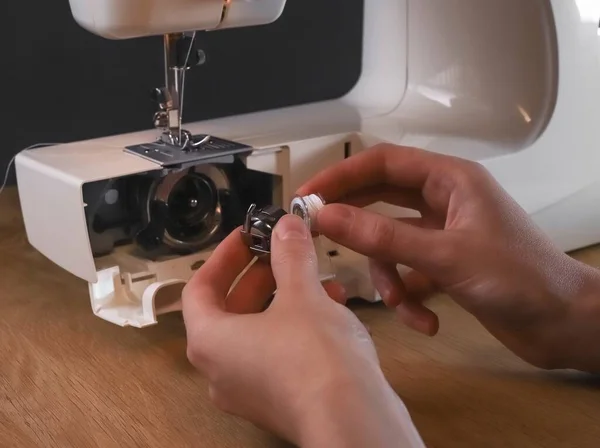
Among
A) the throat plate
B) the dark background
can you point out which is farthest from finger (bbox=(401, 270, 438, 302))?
the dark background

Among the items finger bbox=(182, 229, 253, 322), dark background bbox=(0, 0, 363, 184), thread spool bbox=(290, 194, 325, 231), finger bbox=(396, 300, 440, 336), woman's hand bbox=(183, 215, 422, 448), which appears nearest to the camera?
woman's hand bbox=(183, 215, 422, 448)

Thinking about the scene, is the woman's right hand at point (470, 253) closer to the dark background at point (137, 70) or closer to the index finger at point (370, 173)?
the index finger at point (370, 173)

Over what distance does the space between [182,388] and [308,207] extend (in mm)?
204

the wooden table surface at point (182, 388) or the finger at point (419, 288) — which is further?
the finger at point (419, 288)

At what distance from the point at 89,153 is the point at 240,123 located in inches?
8.2

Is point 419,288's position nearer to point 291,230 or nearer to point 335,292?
point 335,292

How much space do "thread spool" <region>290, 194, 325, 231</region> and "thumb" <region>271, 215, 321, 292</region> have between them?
102 mm

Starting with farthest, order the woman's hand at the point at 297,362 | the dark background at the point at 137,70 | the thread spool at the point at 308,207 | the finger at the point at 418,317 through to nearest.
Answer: the dark background at the point at 137,70 < the finger at the point at 418,317 < the thread spool at the point at 308,207 < the woman's hand at the point at 297,362

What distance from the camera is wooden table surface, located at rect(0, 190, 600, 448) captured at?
0.64 m

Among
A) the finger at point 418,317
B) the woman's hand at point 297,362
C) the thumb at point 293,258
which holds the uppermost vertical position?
the thumb at point 293,258

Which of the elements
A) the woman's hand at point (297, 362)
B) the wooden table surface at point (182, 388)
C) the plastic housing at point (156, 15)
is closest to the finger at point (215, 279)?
the woman's hand at point (297, 362)

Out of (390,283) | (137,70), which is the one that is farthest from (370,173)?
(137,70)

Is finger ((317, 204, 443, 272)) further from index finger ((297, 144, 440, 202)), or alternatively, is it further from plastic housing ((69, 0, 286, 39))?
plastic housing ((69, 0, 286, 39))

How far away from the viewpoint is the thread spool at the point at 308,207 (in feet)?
2.16
